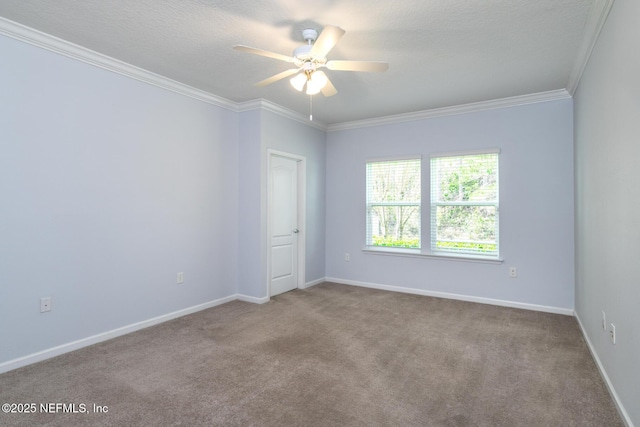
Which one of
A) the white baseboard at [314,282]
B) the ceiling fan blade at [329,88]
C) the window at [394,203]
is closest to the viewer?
the ceiling fan blade at [329,88]

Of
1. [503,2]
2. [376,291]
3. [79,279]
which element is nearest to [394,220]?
[376,291]

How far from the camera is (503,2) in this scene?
236 cm

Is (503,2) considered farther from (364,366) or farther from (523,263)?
(523,263)

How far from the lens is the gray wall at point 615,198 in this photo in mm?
1846

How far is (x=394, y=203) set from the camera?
5.29 meters

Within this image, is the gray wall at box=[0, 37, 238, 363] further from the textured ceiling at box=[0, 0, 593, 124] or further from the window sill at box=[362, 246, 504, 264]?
the window sill at box=[362, 246, 504, 264]

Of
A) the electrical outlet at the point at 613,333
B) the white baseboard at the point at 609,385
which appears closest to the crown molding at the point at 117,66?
the electrical outlet at the point at 613,333

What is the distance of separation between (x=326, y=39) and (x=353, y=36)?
65 centimetres

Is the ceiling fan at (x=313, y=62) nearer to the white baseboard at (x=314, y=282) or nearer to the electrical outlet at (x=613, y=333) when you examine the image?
the electrical outlet at (x=613, y=333)

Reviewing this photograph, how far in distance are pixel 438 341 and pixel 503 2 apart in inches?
110

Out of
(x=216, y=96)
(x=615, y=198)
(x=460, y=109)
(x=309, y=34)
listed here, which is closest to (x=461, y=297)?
(x=460, y=109)

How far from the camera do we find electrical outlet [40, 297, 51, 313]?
284 cm

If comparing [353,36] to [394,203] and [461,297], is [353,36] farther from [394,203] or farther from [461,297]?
[461,297]

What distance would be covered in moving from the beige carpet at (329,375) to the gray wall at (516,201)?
545 mm
